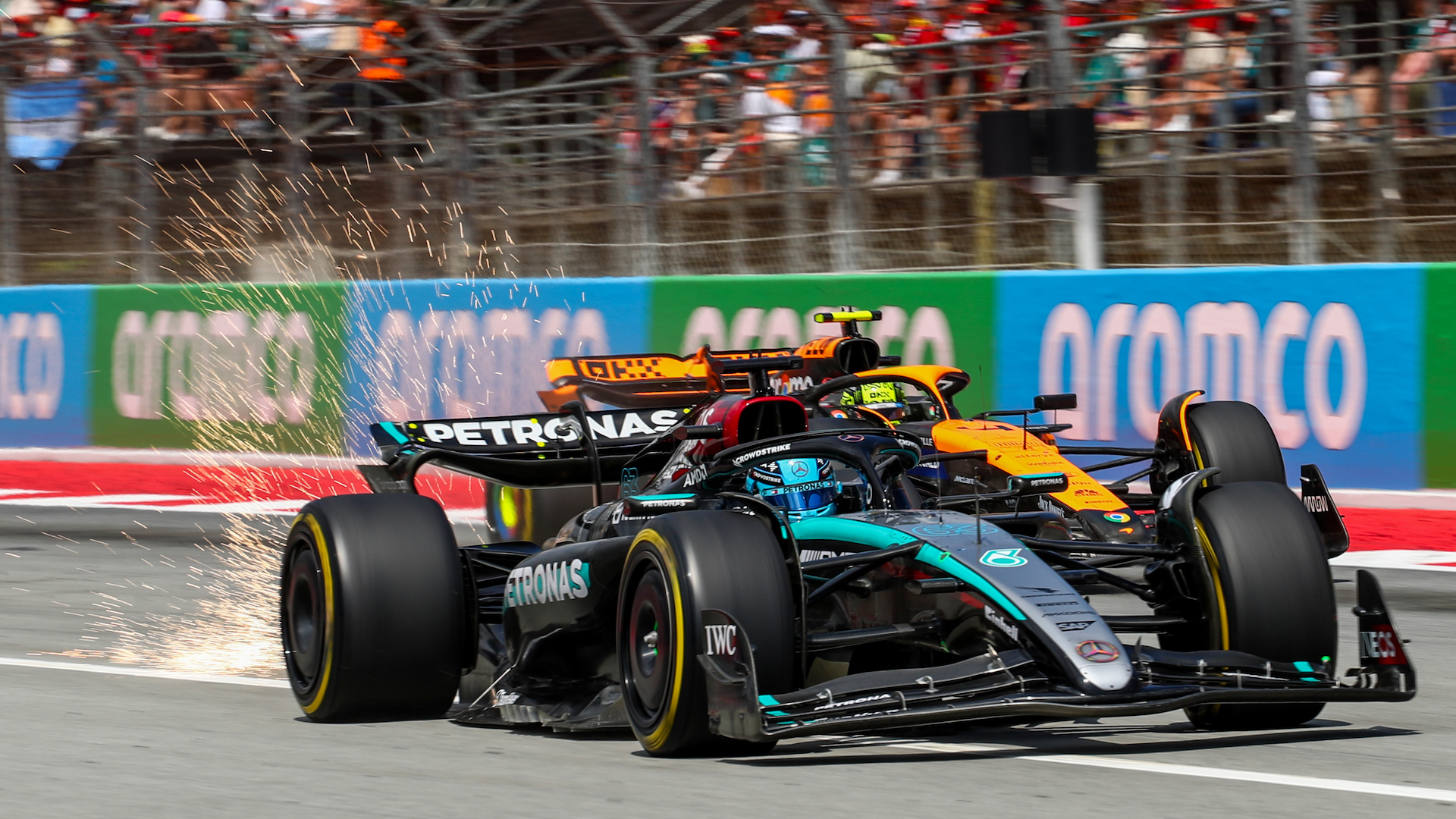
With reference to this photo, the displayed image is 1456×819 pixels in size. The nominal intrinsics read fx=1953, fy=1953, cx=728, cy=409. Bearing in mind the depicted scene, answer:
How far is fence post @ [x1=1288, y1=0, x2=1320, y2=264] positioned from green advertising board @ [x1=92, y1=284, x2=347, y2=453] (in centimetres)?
698

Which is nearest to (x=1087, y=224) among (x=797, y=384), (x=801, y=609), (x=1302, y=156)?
(x=1302, y=156)

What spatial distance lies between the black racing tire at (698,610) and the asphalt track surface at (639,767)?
0.36 feet

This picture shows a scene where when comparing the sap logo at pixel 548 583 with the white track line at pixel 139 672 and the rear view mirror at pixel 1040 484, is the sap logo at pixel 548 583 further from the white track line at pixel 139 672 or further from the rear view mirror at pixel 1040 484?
the rear view mirror at pixel 1040 484

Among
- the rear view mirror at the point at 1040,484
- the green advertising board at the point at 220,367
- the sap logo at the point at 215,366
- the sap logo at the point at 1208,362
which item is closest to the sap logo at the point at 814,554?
the rear view mirror at the point at 1040,484

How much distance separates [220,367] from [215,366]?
5 centimetres

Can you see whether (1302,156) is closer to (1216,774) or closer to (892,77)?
(892,77)

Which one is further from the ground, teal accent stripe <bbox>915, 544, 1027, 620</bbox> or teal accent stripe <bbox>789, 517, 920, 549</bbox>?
teal accent stripe <bbox>789, 517, 920, 549</bbox>

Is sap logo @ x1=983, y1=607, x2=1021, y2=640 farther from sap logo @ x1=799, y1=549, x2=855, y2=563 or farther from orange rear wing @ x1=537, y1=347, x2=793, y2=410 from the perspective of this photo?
orange rear wing @ x1=537, y1=347, x2=793, y2=410

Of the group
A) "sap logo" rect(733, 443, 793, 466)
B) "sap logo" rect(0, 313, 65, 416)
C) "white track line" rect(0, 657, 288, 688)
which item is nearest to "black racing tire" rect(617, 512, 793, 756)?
"sap logo" rect(733, 443, 793, 466)

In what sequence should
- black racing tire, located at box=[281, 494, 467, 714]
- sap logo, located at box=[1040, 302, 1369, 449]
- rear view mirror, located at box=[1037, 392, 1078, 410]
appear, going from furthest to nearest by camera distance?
sap logo, located at box=[1040, 302, 1369, 449] < rear view mirror, located at box=[1037, 392, 1078, 410] < black racing tire, located at box=[281, 494, 467, 714]

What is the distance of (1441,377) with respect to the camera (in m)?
10.5

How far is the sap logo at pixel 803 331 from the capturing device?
41.1 feet

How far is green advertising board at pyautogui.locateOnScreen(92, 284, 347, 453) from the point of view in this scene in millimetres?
14617

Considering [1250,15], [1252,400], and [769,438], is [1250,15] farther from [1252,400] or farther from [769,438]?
[769,438]
